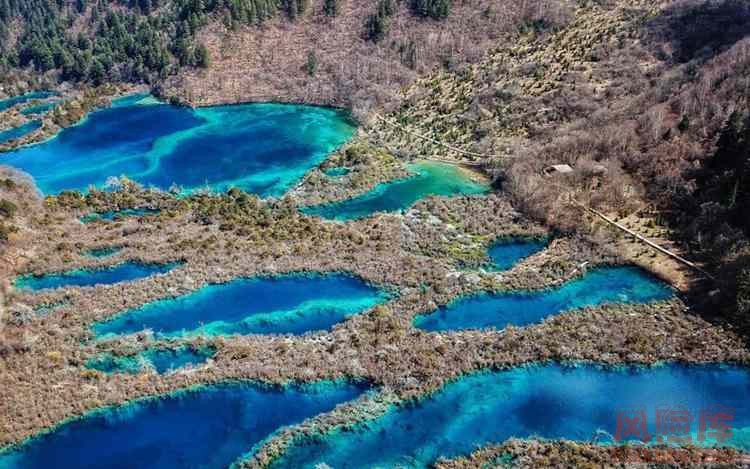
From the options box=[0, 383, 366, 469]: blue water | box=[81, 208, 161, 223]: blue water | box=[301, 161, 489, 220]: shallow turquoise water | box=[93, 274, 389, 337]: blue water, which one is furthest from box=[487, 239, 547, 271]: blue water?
box=[81, 208, 161, 223]: blue water

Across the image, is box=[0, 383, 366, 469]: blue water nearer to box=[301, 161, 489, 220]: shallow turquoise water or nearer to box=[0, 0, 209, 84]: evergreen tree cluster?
box=[301, 161, 489, 220]: shallow turquoise water

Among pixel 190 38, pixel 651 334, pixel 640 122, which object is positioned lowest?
pixel 651 334

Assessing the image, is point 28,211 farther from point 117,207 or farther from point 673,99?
point 673,99

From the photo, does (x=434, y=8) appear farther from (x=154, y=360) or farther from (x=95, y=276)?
(x=154, y=360)

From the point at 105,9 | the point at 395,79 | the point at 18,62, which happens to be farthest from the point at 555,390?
the point at 105,9

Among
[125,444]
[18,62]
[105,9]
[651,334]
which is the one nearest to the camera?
[125,444]

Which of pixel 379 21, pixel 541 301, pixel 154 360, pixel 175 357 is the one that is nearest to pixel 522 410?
pixel 541 301

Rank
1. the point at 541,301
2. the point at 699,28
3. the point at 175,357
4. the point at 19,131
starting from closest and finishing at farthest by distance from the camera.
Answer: the point at 175,357, the point at 541,301, the point at 699,28, the point at 19,131

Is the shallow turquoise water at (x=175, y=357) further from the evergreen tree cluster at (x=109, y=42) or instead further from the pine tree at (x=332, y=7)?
the pine tree at (x=332, y=7)
